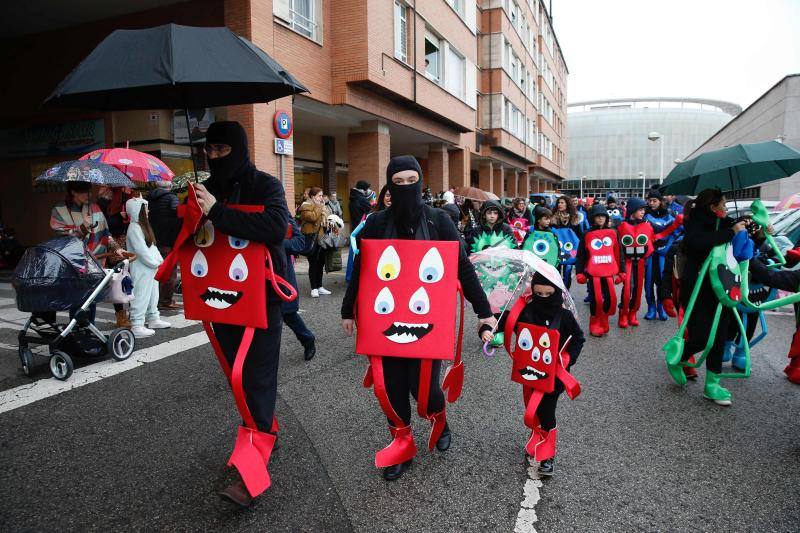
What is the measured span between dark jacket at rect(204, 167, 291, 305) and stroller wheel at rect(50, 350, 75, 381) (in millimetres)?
2972

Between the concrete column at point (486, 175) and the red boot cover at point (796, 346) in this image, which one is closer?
the red boot cover at point (796, 346)

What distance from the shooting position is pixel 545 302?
3350 mm

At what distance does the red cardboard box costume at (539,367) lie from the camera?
3.21 metres

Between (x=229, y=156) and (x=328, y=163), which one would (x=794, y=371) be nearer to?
(x=229, y=156)

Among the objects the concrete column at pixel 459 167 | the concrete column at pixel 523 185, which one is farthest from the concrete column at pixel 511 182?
the concrete column at pixel 459 167

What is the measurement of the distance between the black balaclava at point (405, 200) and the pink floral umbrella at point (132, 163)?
4432mm

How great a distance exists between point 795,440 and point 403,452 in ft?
9.58

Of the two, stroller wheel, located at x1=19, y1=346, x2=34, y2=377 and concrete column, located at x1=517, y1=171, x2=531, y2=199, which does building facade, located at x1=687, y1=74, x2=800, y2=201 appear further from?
stroller wheel, located at x1=19, y1=346, x2=34, y2=377

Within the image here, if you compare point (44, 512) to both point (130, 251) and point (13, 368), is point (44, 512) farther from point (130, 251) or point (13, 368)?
point (130, 251)

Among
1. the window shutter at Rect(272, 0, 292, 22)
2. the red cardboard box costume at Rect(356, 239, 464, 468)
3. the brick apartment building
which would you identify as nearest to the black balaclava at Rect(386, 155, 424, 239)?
the red cardboard box costume at Rect(356, 239, 464, 468)

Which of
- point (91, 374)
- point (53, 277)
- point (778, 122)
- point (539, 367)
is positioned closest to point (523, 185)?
point (778, 122)

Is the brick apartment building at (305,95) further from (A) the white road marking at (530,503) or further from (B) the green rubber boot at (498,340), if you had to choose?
(A) the white road marking at (530,503)

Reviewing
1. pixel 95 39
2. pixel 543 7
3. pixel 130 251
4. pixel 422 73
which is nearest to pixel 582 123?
pixel 543 7

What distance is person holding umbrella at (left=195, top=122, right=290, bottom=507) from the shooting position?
2771 millimetres
